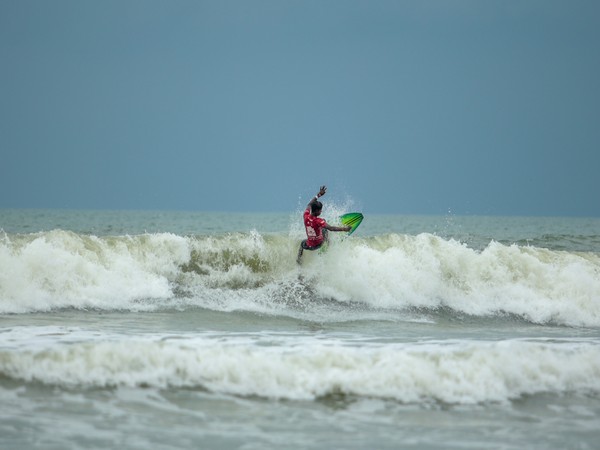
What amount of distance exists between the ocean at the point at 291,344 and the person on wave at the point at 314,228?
450 millimetres

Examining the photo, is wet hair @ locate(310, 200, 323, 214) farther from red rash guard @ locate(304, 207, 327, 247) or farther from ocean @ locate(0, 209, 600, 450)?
ocean @ locate(0, 209, 600, 450)

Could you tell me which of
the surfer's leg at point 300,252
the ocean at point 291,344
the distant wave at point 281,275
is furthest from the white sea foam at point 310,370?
the surfer's leg at point 300,252

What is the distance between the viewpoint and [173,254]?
56.5 feet

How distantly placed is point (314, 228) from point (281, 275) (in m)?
1.52

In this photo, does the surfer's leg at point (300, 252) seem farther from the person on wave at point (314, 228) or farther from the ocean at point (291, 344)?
the ocean at point (291, 344)

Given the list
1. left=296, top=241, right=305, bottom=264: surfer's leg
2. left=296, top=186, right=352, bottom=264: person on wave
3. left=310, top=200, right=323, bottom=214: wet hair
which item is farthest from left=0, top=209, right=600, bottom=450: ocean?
left=310, top=200, right=323, bottom=214: wet hair

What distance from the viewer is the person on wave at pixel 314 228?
53.4 ft

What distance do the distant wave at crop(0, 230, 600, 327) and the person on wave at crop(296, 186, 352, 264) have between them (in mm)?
428

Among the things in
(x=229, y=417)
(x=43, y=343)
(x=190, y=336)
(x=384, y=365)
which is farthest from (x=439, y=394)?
(x=43, y=343)

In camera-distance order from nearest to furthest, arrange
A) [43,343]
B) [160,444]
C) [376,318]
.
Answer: [160,444] < [43,343] < [376,318]

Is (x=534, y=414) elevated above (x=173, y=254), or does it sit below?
below

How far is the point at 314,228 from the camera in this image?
54.5 ft

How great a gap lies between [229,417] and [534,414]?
127 inches

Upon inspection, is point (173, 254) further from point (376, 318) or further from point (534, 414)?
point (534, 414)
